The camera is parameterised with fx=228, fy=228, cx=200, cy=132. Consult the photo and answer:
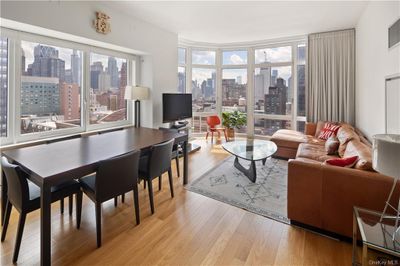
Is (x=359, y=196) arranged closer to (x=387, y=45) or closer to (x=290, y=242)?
(x=290, y=242)

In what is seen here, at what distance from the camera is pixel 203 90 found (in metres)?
6.77

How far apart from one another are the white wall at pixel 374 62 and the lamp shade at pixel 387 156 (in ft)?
4.97

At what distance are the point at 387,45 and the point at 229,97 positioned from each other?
172 inches

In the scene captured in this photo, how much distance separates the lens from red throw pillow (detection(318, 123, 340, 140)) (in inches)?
173

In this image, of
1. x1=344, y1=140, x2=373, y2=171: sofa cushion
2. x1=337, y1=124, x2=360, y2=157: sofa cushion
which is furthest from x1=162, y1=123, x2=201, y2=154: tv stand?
x1=344, y1=140, x2=373, y2=171: sofa cushion

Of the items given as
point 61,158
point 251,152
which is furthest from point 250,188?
point 61,158

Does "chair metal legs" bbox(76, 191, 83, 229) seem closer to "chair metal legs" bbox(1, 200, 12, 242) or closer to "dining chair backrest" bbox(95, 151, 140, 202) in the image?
"dining chair backrest" bbox(95, 151, 140, 202)

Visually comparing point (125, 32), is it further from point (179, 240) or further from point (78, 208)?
point (179, 240)

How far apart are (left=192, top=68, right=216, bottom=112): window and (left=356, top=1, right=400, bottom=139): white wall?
11.8ft

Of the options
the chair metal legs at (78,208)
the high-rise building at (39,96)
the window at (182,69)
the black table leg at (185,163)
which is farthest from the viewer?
the window at (182,69)

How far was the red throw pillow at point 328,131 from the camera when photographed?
4388 mm

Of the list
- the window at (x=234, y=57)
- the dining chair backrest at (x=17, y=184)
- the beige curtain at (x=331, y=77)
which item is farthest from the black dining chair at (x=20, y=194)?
the window at (x=234, y=57)

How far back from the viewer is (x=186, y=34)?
546cm

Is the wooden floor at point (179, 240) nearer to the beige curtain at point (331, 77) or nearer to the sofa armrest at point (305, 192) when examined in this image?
the sofa armrest at point (305, 192)
